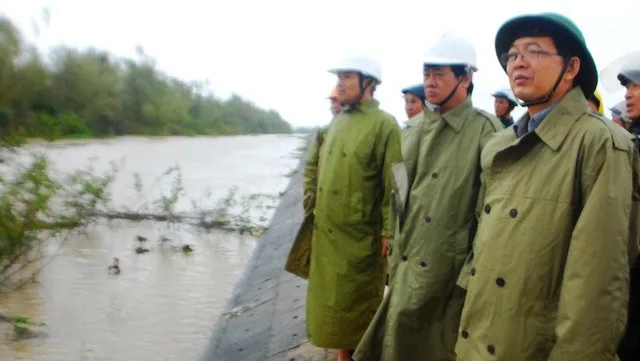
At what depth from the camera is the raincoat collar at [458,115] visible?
9.88 feet

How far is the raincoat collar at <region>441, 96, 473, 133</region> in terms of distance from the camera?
3.01 m

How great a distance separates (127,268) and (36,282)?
112 cm

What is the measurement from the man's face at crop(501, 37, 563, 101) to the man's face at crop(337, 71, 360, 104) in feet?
5.90

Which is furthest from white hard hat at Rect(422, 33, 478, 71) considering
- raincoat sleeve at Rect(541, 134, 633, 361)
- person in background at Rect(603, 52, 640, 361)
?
raincoat sleeve at Rect(541, 134, 633, 361)

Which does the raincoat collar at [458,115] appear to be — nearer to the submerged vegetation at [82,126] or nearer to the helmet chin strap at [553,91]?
the helmet chin strap at [553,91]

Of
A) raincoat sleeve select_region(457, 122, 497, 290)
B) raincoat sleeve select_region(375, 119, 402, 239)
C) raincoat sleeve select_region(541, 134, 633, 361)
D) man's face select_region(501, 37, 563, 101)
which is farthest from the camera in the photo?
raincoat sleeve select_region(375, 119, 402, 239)

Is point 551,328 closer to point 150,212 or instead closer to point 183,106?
point 150,212

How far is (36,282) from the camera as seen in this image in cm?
779

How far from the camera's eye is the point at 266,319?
18.7 ft

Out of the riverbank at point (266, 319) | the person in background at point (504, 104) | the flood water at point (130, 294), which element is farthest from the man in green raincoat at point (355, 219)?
the flood water at point (130, 294)

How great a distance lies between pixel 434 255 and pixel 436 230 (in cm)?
10

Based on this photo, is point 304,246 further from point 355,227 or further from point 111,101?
point 111,101

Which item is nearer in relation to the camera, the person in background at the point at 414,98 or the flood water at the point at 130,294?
the person in background at the point at 414,98

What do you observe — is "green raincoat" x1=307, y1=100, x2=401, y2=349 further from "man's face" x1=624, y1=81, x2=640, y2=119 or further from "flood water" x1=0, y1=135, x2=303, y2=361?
"flood water" x1=0, y1=135, x2=303, y2=361
